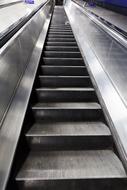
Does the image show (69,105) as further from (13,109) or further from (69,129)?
(13,109)

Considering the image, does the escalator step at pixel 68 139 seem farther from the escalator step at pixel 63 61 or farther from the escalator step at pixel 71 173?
the escalator step at pixel 63 61

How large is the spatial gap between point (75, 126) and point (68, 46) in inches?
101

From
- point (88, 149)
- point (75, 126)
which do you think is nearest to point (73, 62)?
point (75, 126)

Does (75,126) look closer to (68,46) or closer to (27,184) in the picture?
(27,184)

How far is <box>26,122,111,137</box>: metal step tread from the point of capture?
193 cm

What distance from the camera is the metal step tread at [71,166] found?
1.57 m

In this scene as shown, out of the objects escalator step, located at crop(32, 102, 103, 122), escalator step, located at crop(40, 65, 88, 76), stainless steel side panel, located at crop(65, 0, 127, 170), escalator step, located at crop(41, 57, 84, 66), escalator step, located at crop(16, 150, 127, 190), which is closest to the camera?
escalator step, located at crop(16, 150, 127, 190)

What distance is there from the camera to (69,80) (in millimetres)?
2867

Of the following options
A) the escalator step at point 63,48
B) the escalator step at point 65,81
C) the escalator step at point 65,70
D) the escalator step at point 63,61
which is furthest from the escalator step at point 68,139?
the escalator step at point 63,48

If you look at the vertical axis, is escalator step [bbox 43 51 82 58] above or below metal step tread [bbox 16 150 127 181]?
above

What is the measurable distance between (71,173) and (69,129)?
1.68 feet

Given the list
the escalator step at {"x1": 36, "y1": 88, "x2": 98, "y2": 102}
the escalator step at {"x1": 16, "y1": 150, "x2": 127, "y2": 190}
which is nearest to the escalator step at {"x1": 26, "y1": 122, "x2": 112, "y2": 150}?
the escalator step at {"x1": 16, "y1": 150, "x2": 127, "y2": 190}

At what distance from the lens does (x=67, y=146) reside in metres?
1.92

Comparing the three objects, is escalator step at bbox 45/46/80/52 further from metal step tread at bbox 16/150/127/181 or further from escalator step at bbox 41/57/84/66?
metal step tread at bbox 16/150/127/181
